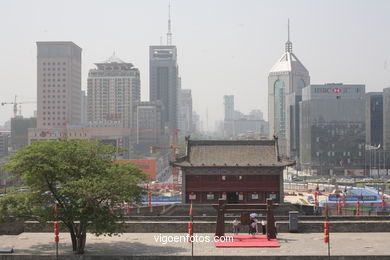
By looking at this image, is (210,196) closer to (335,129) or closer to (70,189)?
(70,189)


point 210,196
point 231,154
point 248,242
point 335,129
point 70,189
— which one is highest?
point 335,129

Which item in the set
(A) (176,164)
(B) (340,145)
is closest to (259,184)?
(A) (176,164)

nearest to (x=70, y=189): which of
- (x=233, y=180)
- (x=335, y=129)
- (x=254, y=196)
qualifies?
(x=233, y=180)

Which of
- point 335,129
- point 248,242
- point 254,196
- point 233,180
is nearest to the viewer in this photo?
point 248,242

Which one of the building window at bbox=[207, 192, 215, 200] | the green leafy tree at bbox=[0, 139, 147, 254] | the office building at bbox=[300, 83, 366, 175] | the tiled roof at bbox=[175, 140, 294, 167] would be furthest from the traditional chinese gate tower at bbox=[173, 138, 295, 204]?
the office building at bbox=[300, 83, 366, 175]

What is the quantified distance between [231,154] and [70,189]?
2963 centimetres

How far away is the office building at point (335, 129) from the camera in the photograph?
179750 mm

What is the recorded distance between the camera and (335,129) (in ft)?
596

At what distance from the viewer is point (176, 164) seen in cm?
6222

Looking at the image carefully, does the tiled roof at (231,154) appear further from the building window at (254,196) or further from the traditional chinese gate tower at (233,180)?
the building window at (254,196)

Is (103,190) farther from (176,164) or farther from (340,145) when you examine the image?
(340,145)

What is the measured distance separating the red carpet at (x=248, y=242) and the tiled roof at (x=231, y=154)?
18929 mm

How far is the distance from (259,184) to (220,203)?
18689 millimetres

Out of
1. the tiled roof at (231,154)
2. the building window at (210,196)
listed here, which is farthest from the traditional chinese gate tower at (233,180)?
the tiled roof at (231,154)
